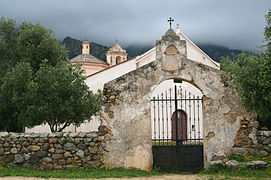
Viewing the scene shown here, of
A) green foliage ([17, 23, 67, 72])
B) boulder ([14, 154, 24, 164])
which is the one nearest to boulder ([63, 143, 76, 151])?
boulder ([14, 154, 24, 164])

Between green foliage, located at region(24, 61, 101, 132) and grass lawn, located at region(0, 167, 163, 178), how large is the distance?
4252mm

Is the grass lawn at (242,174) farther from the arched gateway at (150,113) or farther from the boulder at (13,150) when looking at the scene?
the boulder at (13,150)

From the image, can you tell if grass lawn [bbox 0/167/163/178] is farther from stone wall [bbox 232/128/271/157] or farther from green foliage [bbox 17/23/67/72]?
green foliage [bbox 17/23/67/72]

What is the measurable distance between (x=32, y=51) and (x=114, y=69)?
1032 centimetres

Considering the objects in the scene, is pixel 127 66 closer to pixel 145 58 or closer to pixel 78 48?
pixel 145 58

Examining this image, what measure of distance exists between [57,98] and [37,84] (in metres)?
1.31

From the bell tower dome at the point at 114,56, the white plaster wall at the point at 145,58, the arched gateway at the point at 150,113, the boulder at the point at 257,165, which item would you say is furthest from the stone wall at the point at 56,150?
the bell tower dome at the point at 114,56

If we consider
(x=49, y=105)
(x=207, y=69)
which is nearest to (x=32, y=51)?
(x=49, y=105)

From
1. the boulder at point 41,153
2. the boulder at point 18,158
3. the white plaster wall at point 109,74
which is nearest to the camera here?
the boulder at point 41,153

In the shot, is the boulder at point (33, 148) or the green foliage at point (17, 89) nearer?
the boulder at point (33, 148)

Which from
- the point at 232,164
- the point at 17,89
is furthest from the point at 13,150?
the point at 232,164

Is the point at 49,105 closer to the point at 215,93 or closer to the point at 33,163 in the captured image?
the point at 33,163

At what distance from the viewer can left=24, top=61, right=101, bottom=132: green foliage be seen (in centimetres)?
1340

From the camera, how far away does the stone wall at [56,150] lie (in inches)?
376
